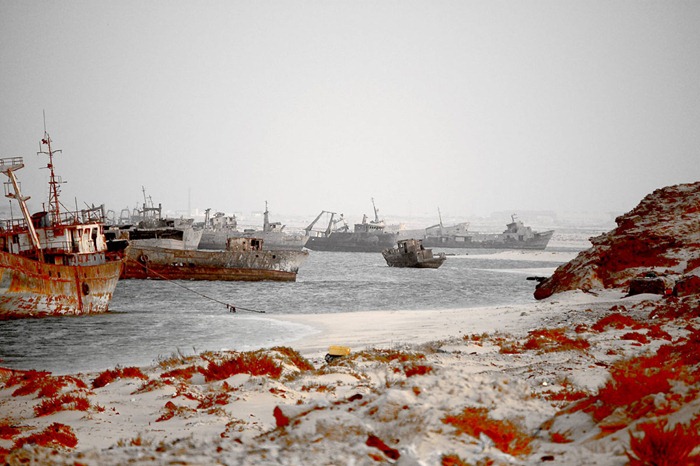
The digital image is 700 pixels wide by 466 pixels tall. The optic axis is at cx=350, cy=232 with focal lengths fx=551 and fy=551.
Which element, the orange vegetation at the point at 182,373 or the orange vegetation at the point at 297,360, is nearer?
the orange vegetation at the point at 182,373

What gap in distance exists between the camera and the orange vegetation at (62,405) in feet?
28.4

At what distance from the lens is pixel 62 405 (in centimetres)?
879

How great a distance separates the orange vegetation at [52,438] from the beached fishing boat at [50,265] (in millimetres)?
22020

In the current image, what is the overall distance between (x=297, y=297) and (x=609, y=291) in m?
21.3

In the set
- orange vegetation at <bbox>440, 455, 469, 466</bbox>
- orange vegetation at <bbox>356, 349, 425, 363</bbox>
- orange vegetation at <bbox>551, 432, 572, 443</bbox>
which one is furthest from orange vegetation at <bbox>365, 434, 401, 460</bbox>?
orange vegetation at <bbox>356, 349, 425, 363</bbox>

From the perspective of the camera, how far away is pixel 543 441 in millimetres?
5148

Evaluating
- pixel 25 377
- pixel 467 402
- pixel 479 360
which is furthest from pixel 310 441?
pixel 25 377

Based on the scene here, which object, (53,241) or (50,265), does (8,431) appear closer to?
(50,265)

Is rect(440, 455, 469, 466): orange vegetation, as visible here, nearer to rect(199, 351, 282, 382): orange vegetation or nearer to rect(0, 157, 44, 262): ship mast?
rect(199, 351, 282, 382): orange vegetation

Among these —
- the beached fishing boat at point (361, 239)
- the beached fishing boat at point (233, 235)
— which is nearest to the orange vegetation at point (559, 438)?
the beached fishing boat at point (233, 235)

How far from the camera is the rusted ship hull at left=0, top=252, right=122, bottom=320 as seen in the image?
2603 cm

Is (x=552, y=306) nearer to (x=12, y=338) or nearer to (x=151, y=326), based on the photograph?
(x=151, y=326)

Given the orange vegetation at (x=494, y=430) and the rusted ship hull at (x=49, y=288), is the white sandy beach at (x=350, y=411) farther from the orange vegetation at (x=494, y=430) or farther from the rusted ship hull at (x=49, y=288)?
the rusted ship hull at (x=49, y=288)

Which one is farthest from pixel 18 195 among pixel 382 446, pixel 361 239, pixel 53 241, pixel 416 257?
pixel 361 239
